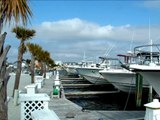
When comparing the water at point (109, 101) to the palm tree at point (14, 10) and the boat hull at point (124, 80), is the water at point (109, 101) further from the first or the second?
the palm tree at point (14, 10)

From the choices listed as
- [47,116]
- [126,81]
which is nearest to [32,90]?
[47,116]

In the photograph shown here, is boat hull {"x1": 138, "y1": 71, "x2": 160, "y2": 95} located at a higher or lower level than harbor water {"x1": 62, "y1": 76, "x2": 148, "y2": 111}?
higher

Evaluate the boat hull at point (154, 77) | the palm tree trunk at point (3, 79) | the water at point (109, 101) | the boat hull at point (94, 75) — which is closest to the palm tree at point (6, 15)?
the palm tree trunk at point (3, 79)

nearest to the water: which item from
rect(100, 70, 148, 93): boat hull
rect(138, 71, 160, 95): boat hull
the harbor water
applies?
the harbor water

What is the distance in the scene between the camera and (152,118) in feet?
24.4

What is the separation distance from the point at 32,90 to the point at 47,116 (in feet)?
19.1

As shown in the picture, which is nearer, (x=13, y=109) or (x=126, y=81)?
(x=13, y=109)

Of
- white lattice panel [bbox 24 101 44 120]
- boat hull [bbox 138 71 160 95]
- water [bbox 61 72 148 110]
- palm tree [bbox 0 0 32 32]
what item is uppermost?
palm tree [bbox 0 0 32 32]

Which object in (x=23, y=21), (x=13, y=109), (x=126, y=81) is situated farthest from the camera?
(x=126, y=81)

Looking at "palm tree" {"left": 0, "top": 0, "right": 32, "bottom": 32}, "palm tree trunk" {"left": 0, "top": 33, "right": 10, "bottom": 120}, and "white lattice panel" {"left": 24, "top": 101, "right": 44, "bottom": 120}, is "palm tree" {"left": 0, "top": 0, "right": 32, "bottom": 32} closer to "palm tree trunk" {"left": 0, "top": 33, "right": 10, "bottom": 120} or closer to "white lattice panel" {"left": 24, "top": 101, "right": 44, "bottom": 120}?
"palm tree trunk" {"left": 0, "top": 33, "right": 10, "bottom": 120}

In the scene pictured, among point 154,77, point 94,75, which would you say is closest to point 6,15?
point 154,77

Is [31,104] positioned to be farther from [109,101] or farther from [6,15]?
[109,101]

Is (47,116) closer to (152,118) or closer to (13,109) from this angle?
(152,118)

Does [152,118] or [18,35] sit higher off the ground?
[18,35]
